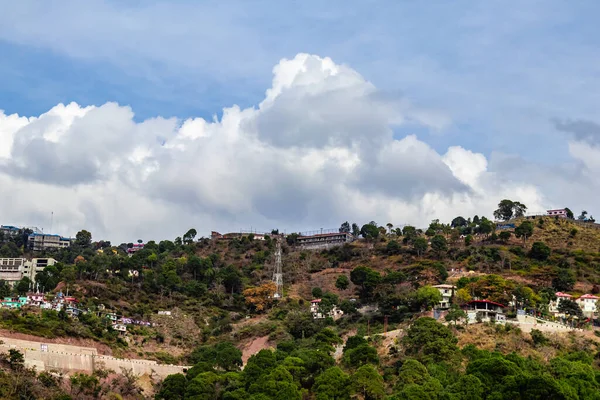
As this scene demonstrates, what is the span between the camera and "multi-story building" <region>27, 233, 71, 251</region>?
458ft

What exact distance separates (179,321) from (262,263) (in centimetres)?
2613

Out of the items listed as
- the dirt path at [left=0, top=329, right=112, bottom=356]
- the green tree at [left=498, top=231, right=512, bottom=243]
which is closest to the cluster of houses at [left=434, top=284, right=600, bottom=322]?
the green tree at [left=498, top=231, right=512, bottom=243]

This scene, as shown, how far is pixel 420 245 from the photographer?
365 ft

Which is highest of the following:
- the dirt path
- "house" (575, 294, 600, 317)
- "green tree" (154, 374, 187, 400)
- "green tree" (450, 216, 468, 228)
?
"green tree" (450, 216, 468, 228)

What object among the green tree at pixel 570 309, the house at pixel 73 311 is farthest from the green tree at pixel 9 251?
the green tree at pixel 570 309

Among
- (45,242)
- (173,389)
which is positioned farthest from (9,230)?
(173,389)

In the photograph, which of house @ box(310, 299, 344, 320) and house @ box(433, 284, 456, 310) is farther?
house @ box(310, 299, 344, 320)

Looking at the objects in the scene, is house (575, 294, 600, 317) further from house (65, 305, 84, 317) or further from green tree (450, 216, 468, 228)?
house (65, 305, 84, 317)

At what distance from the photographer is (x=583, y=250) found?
107000 millimetres

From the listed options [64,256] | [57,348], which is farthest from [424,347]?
[64,256]

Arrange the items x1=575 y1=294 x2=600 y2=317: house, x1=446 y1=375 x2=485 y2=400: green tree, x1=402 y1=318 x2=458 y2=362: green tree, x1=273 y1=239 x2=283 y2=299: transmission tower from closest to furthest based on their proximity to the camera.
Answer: x1=446 y1=375 x2=485 y2=400: green tree, x1=402 y1=318 x2=458 y2=362: green tree, x1=575 y1=294 x2=600 y2=317: house, x1=273 y1=239 x2=283 y2=299: transmission tower

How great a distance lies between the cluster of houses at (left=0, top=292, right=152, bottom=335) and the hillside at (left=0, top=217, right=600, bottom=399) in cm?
88

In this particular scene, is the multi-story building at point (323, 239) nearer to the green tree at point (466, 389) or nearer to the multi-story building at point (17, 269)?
the multi-story building at point (17, 269)

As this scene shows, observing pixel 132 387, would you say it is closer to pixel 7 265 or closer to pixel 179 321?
pixel 179 321
